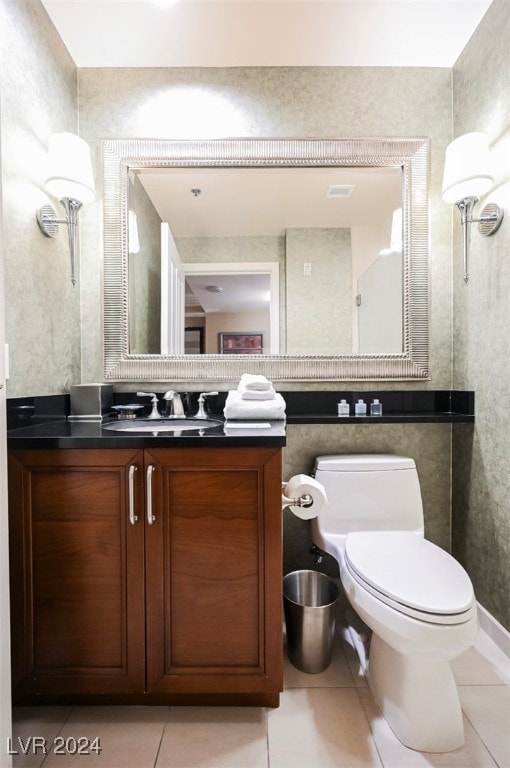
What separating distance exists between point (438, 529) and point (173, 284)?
1.68m

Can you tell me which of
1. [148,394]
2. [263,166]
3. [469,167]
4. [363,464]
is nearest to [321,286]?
[263,166]

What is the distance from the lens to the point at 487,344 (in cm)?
159

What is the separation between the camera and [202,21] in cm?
160

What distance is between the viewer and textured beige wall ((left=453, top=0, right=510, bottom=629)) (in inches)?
58.6

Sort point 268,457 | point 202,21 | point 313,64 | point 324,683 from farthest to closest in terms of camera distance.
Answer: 1. point 313,64
2. point 202,21
3. point 324,683
4. point 268,457

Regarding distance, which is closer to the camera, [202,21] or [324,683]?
[324,683]

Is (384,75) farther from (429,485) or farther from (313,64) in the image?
(429,485)

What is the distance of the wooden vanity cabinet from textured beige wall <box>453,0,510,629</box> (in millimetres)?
942

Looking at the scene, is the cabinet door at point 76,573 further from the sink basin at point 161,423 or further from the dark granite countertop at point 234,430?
the sink basin at point 161,423

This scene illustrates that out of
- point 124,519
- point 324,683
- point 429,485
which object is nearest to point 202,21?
point 124,519

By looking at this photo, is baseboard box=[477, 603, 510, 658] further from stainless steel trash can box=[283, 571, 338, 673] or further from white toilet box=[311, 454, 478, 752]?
stainless steel trash can box=[283, 571, 338, 673]

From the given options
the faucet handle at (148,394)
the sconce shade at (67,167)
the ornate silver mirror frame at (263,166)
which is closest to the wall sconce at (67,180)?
the sconce shade at (67,167)

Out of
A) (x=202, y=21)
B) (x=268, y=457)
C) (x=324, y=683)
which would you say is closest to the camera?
(x=268, y=457)

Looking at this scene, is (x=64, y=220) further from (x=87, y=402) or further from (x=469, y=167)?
(x=469, y=167)
